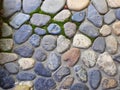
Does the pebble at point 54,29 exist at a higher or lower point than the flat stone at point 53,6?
lower

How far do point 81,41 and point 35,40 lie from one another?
0.21m

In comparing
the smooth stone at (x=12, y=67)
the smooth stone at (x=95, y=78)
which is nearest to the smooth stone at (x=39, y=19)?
the smooth stone at (x=12, y=67)

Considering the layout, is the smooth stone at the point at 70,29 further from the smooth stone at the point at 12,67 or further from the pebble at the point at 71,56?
the smooth stone at the point at 12,67

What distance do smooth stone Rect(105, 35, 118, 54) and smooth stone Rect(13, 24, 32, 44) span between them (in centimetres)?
36

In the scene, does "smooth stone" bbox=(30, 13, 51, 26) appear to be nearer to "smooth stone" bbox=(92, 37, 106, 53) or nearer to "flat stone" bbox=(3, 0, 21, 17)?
"flat stone" bbox=(3, 0, 21, 17)

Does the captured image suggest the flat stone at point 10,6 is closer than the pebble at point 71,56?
No

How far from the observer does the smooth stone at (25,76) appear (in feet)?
3.87

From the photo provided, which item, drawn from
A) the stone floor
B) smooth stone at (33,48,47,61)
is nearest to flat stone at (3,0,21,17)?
the stone floor

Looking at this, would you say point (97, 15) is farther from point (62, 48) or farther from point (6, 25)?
point (6, 25)

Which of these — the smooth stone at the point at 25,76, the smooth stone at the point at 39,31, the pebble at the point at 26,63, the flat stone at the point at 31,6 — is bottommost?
the smooth stone at the point at 25,76

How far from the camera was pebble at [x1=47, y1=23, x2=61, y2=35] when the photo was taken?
4.00 feet

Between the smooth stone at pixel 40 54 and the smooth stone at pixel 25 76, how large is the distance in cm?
8

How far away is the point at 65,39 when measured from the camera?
3.95ft

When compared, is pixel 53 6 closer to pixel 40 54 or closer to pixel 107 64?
pixel 40 54
